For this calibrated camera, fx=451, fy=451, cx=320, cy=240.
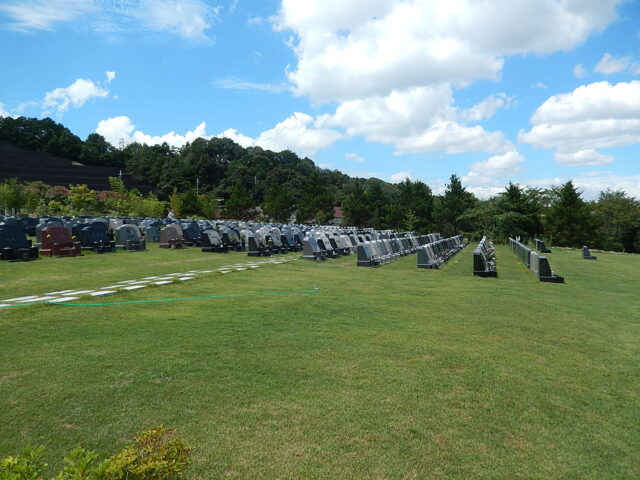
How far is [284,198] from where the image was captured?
62.7m

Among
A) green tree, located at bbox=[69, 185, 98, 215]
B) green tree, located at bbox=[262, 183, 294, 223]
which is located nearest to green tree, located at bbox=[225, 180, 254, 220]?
green tree, located at bbox=[262, 183, 294, 223]

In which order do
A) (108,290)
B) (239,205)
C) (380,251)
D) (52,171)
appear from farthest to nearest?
(52,171)
(239,205)
(380,251)
(108,290)

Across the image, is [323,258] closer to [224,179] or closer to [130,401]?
[130,401]

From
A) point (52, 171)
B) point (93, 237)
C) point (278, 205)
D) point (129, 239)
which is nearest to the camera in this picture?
point (93, 237)

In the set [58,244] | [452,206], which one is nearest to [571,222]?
[452,206]

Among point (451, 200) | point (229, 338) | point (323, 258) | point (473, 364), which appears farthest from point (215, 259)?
point (451, 200)

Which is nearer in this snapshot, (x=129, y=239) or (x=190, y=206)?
(x=129, y=239)

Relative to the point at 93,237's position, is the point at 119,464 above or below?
below

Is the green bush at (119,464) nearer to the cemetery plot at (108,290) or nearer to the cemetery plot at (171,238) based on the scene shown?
the cemetery plot at (108,290)

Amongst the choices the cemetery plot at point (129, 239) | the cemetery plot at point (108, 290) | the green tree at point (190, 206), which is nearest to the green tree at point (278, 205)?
the green tree at point (190, 206)

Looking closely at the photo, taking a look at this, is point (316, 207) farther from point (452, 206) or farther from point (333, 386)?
point (333, 386)

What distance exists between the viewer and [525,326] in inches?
281

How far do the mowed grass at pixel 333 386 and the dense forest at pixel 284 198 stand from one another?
38054mm

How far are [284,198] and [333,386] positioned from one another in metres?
59.1
